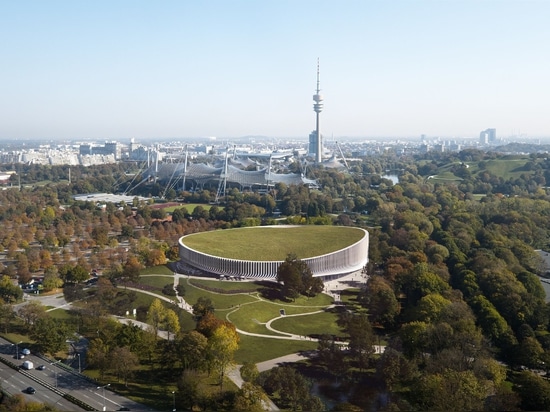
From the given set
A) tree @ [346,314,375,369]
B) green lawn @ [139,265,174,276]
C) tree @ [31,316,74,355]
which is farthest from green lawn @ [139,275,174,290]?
tree @ [346,314,375,369]

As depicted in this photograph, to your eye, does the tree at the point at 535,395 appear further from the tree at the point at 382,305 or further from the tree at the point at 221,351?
the tree at the point at 221,351

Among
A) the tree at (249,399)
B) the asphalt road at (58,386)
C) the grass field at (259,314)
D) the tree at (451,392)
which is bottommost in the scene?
the asphalt road at (58,386)

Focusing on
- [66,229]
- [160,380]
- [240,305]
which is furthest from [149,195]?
[160,380]

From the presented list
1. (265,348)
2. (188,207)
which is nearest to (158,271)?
(265,348)

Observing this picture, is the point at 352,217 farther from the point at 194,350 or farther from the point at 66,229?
the point at 194,350

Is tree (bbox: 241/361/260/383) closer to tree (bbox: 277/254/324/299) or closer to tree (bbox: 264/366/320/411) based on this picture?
tree (bbox: 264/366/320/411)

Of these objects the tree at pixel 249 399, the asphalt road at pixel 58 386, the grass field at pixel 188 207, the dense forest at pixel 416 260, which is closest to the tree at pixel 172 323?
the asphalt road at pixel 58 386

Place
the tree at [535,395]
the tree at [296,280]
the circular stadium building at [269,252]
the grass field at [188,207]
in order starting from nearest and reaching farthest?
the tree at [535,395]
the tree at [296,280]
the circular stadium building at [269,252]
the grass field at [188,207]
